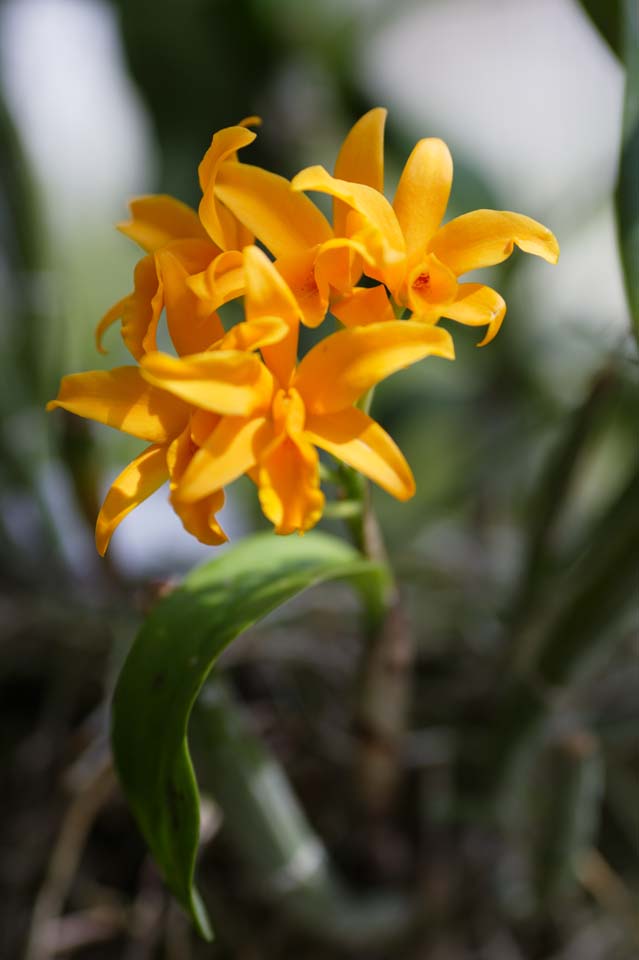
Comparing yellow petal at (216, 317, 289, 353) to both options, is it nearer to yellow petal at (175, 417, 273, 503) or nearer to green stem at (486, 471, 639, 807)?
yellow petal at (175, 417, 273, 503)

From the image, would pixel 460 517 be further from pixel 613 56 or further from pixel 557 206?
pixel 613 56

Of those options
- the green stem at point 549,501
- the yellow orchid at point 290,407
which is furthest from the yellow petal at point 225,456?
the green stem at point 549,501

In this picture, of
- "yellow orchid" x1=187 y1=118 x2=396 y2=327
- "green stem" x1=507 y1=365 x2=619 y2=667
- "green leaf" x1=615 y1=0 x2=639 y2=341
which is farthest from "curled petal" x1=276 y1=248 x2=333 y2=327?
"green stem" x1=507 y1=365 x2=619 y2=667

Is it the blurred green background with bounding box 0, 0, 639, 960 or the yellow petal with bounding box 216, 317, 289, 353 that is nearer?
the yellow petal with bounding box 216, 317, 289, 353

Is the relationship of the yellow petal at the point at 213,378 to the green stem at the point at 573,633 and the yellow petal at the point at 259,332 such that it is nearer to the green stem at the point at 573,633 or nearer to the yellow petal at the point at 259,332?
the yellow petal at the point at 259,332

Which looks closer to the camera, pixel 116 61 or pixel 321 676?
pixel 321 676

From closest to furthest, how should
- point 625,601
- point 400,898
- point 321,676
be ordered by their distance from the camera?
point 625,601
point 400,898
point 321,676

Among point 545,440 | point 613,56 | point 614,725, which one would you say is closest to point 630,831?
point 614,725
